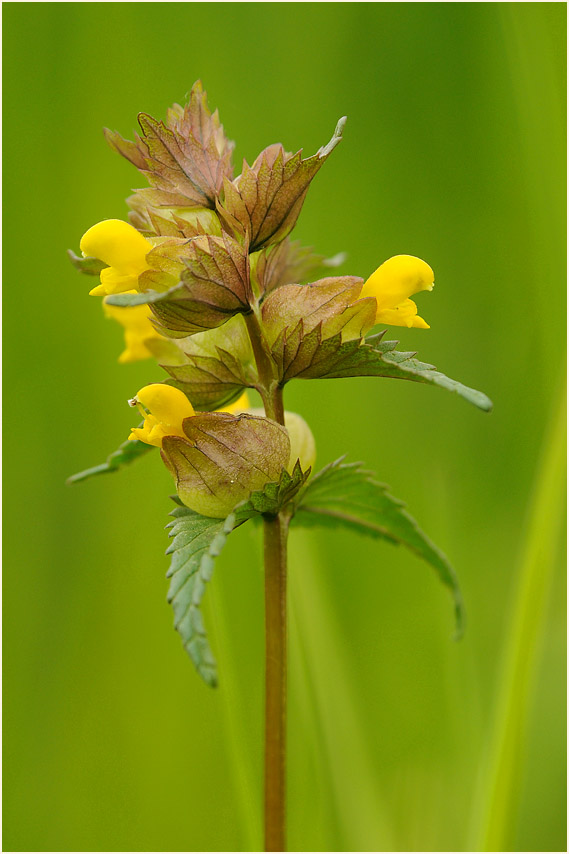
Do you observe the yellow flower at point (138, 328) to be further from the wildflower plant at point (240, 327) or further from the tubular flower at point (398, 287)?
the tubular flower at point (398, 287)

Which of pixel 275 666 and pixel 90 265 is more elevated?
pixel 90 265

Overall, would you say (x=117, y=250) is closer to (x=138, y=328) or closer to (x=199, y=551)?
(x=138, y=328)

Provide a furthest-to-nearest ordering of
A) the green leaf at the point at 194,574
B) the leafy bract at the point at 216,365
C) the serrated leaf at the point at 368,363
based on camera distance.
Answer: the leafy bract at the point at 216,365 < the serrated leaf at the point at 368,363 < the green leaf at the point at 194,574

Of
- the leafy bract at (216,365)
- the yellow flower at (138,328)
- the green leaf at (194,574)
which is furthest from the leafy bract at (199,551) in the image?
the yellow flower at (138,328)

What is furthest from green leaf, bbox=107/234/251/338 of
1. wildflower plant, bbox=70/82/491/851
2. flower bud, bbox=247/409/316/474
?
flower bud, bbox=247/409/316/474

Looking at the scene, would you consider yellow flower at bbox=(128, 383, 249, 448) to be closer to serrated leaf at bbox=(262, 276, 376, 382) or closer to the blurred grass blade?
serrated leaf at bbox=(262, 276, 376, 382)

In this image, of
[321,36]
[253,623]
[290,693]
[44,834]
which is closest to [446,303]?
[321,36]

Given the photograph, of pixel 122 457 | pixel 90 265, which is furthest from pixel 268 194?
pixel 122 457
